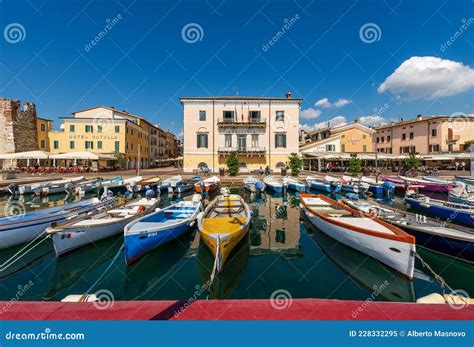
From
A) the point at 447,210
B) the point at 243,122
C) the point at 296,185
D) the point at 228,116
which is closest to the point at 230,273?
the point at 447,210

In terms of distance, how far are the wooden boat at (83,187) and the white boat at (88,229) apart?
12834mm

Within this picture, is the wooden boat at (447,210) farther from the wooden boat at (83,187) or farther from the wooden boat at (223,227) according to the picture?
the wooden boat at (83,187)

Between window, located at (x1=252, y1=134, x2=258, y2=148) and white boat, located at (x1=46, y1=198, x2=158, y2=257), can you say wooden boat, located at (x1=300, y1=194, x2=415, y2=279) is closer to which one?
white boat, located at (x1=46, y1=198, x2=158, y2=257)

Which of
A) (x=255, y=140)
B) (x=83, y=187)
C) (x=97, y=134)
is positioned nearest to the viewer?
(x=83, y=187)

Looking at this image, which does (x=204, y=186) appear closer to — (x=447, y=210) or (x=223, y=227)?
(x=223, y=227)

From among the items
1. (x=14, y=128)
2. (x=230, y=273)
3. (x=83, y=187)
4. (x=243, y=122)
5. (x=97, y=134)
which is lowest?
(x=230, y=273)

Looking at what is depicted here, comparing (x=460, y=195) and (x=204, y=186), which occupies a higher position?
(x=204, y=186)

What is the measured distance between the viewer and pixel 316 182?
74.3ft

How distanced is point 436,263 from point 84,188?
2577 cm

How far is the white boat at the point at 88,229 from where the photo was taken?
7.48 meters

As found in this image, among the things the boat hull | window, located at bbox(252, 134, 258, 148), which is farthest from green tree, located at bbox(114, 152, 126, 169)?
the boat hull

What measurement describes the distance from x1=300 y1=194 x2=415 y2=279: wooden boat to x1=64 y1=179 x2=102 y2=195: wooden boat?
21.2 metres

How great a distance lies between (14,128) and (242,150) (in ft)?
127

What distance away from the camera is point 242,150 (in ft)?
114
